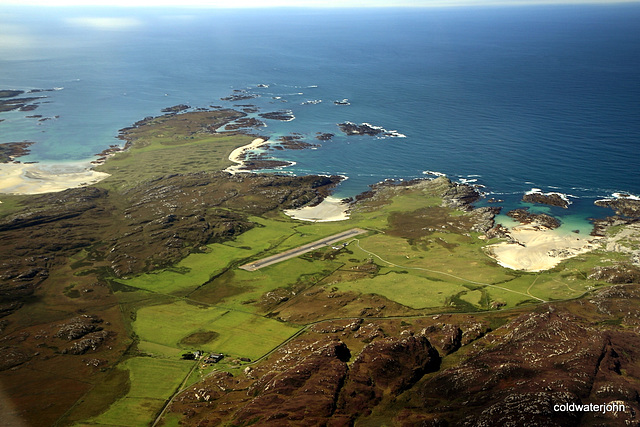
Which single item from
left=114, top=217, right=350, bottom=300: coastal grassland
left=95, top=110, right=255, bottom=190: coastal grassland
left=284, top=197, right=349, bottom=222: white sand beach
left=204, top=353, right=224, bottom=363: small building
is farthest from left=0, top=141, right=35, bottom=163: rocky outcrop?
left=204, top=353, right=224, bottom=363: small building

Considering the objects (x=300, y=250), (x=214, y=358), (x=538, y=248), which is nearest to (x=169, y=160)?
(x=300, y=250)

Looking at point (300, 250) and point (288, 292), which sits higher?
point (300, 250)

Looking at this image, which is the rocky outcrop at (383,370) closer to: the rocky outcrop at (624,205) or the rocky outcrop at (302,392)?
the rocky outcrop at (302,392)

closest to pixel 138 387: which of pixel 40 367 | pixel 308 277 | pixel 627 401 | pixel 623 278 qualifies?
pixel 40 367

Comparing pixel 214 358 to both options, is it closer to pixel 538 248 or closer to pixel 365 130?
pixel 538 248

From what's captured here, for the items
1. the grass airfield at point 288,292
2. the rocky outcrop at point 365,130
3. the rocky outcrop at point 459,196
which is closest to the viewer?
the grass airfield at point 288,292

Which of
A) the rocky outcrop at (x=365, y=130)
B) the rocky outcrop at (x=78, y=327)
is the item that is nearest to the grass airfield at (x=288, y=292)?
the rocky outcrop at (x=78, y=327)
